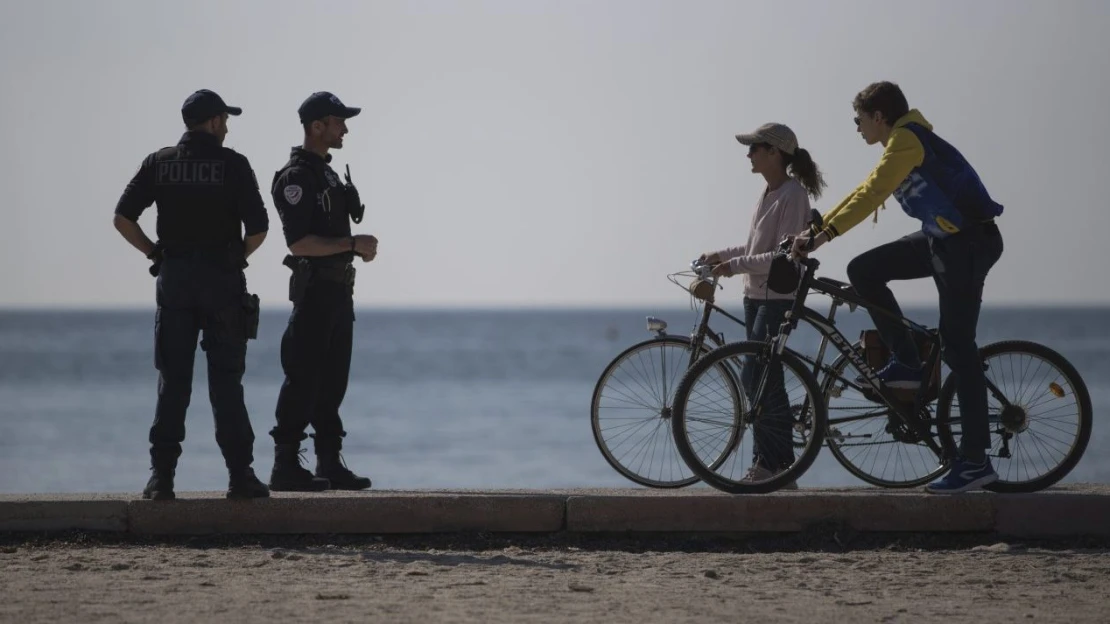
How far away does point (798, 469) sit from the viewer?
724 cm

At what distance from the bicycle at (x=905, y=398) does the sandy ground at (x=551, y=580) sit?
0.52m

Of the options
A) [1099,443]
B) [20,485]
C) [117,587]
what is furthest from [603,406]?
[1099,443]

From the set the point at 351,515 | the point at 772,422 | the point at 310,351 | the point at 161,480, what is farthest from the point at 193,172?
the point at 772,422

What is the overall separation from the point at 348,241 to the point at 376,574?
1.84 metres

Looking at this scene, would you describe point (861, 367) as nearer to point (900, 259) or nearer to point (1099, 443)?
point (900, 259)

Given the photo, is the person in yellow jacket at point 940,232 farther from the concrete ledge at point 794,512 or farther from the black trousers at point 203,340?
the black trousers at point 203,340

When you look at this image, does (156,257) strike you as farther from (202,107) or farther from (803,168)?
(803,168)

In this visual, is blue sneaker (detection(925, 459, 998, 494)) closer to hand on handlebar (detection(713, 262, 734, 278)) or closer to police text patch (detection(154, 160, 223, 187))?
hand on handlebar (detection(713, 262, 734, 278))

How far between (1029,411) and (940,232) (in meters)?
1.02

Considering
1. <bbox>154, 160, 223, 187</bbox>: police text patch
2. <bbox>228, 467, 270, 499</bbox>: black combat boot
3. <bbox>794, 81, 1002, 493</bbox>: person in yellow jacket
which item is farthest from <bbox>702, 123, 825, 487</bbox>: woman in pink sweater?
<bbox>154, 160, 223, 187</bbox>: police text patch

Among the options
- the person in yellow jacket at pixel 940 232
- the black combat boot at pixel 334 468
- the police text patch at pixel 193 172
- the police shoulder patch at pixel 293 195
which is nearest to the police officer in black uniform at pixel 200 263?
the police text patch at pixel 193 172

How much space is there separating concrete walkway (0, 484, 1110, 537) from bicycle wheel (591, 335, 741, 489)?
65cm

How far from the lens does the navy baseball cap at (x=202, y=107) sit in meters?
7.10

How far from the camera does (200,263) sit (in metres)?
7.05
